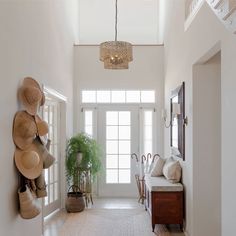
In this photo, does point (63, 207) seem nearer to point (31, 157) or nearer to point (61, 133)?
point (61, 133)

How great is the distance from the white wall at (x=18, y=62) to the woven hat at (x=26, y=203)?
0.24 feet

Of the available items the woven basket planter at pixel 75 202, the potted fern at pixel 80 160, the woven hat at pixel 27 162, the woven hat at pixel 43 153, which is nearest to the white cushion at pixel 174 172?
the potted fern at pixel 80 160

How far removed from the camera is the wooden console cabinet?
4.78m

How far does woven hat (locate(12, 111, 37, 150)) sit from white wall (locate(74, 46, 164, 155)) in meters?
3.61

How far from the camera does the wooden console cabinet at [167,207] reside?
478 cm

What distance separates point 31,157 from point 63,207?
298cm

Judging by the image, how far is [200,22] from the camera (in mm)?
3758

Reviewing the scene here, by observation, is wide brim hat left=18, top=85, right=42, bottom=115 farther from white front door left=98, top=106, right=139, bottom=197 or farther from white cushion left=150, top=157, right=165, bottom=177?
white front door left=98, top=106, right=139, bottom=197

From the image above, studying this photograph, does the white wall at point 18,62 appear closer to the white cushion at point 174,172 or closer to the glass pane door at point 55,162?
the glass pane door at point 55,162

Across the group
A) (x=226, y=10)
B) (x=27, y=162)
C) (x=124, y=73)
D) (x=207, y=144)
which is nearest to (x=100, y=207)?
(x=124, y=73)

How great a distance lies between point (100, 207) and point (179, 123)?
7.81ft

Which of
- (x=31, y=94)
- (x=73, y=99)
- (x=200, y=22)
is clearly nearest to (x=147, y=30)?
(x=73, y=99)

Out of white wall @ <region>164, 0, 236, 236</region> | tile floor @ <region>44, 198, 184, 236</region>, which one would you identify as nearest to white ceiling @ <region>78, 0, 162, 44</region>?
white wall @ <region>164, 0, 236, 236</region>

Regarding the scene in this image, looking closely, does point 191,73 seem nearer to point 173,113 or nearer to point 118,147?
point 173,113
